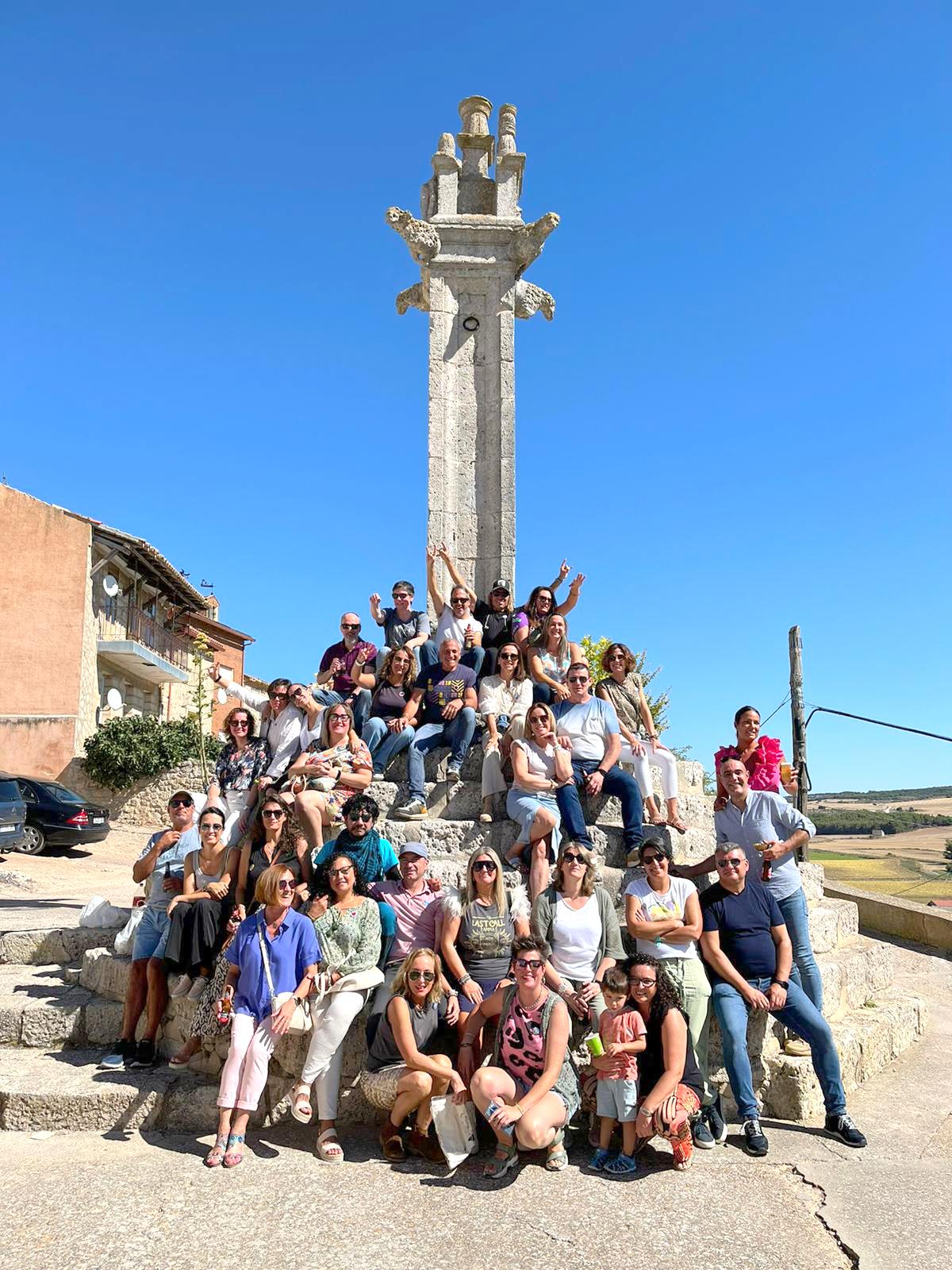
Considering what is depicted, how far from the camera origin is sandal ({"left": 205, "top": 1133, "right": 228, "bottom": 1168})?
4.04 meters

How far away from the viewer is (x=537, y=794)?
226 inches

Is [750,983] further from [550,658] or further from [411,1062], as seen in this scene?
[550,658]

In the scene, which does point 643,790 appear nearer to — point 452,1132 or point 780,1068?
point 780,1068

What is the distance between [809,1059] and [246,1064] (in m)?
3.04

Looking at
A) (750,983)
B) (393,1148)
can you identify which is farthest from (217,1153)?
(750,983)

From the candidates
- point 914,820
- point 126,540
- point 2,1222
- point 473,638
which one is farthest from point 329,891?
point 914,820

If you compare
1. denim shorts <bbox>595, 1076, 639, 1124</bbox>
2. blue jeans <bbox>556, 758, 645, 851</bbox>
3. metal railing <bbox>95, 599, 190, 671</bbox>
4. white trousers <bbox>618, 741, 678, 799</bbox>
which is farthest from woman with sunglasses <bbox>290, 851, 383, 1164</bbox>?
metal railing <bbox>95, 599, 190, 671</bbox>

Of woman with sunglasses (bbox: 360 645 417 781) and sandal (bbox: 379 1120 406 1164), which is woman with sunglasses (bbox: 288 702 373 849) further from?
sandal (bbox: 379 1120 406 1164)

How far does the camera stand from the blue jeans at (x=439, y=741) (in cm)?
662

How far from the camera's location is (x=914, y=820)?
1647 inches

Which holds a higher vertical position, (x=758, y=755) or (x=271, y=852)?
(x=758, y=755)

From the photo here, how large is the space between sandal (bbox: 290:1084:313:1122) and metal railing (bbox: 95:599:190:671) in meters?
20.8

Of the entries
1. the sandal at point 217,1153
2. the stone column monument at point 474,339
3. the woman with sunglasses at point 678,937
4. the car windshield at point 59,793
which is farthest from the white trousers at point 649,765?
the car windshield at point 59,793

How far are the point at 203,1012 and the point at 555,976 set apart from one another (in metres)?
1.91
